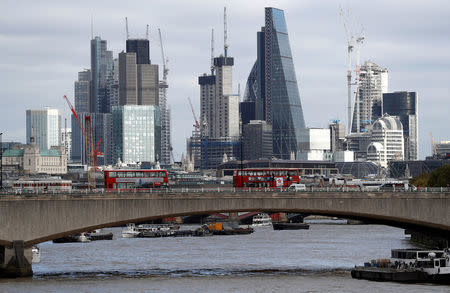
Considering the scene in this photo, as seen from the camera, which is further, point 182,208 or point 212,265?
point 212,265

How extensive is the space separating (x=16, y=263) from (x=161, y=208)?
1569cm

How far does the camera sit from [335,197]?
113 m

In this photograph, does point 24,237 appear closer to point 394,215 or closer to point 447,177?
point 394,215

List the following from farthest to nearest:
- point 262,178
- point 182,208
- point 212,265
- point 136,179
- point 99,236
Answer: point 99,236 < point 262,178 < point 136,179 < point 212,265 < point 182,208

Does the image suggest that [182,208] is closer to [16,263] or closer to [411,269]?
[16,263]

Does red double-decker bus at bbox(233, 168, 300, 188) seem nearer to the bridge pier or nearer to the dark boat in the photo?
the dark boat

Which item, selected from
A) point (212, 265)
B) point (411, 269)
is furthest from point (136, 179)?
point (411, 269)

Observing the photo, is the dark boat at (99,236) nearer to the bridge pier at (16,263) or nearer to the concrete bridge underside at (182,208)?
the concrete bridge underside at (182,208)

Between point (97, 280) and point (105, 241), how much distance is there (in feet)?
261

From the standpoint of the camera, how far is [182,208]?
110 metres

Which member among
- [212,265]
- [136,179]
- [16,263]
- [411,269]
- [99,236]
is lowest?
[99,236]

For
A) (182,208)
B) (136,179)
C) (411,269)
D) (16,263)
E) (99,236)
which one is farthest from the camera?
(99,236)

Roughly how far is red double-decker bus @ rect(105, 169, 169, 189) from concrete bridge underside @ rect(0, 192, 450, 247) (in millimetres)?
35138

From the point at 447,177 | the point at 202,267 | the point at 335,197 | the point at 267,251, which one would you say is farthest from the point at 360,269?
the point at 447,177
